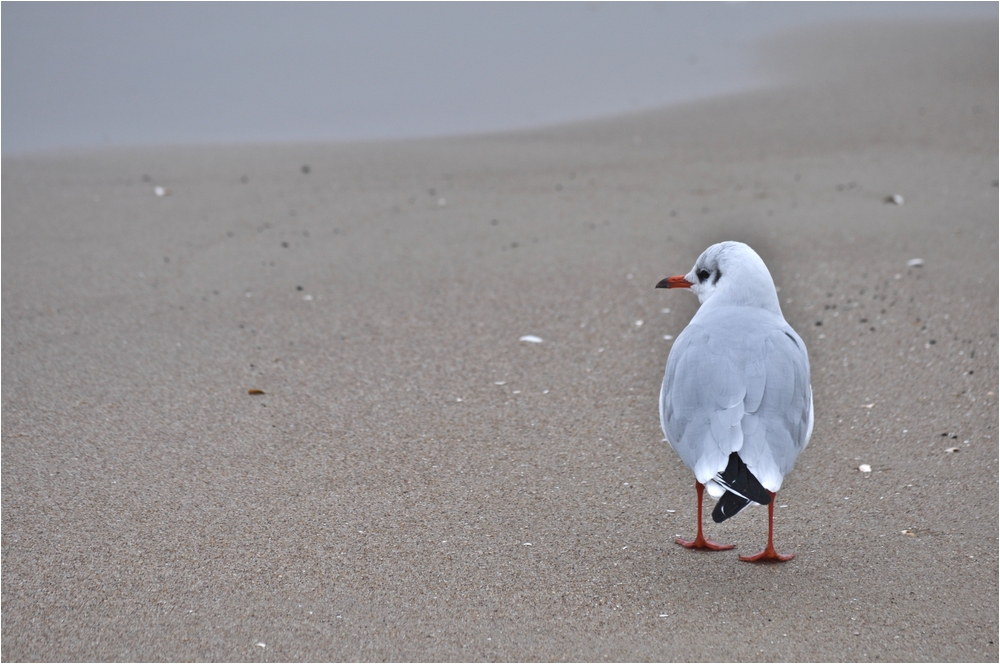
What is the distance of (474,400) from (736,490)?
67.1 inches

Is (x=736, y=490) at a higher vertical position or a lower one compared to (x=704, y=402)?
lower

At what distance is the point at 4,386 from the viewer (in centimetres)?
412

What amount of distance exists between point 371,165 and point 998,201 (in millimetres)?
4193

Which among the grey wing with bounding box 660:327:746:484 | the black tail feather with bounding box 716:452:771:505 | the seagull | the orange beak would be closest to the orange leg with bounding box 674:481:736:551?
the seagull

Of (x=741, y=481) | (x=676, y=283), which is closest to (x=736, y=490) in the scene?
(x=741, y=481)

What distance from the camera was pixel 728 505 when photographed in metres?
2.49

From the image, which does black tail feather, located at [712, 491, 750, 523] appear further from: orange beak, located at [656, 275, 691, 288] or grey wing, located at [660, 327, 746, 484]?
orange beak, located at [656, 275, 691, 288]

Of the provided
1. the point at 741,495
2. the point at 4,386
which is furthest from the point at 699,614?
the point at 4,386

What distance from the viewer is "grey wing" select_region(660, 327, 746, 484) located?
2.67 meters

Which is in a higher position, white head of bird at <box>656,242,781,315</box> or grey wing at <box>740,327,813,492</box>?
white head of bird at <box>656,242,781,315</box>

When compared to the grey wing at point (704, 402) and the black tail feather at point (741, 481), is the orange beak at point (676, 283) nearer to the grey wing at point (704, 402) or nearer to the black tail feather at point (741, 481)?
the grey wing at point (704, 402)

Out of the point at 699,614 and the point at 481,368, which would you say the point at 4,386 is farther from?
the point at 699,614

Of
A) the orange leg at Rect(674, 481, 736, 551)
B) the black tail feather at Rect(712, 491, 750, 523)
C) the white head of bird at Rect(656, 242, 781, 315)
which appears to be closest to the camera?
the black tail feather at Rect(712, 491, 750, 523)

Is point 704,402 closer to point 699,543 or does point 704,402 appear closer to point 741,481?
point 741,481
